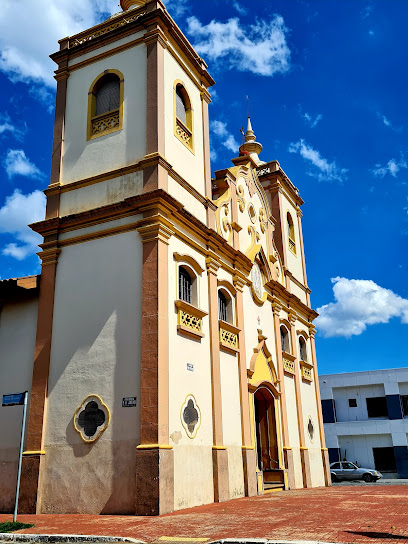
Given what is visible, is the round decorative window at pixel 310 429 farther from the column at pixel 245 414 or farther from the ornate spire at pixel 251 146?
the ornate spire at pixel 251 146

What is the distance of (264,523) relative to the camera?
932 centimetres

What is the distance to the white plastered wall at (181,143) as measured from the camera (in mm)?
15594

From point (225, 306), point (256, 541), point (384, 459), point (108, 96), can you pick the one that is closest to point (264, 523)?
point (256, 541)

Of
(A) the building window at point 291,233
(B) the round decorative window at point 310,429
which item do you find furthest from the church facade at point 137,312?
(A) the building window at point 291,233

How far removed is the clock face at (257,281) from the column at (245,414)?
166cm

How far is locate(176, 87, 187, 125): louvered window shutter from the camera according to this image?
663 inches

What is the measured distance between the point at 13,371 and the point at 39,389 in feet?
5.00

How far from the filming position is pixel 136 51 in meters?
16.0

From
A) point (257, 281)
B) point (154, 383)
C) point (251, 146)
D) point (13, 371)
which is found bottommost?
point (154, 383)

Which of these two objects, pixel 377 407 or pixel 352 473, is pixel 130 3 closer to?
pixel 352 473

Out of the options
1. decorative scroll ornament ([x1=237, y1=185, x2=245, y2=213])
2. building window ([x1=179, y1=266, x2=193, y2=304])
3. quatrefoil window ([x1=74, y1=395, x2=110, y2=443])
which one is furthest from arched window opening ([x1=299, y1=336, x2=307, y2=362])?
quatrefoil window ([x1=74, y1=395, x2=110, y2=443])

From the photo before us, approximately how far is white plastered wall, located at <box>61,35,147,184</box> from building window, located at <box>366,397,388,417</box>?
33.2 m

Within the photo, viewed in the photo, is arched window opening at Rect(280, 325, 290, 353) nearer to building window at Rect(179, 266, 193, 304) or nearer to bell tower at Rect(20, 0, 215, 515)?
bell tower at Rect(20, 0, 215, 515)

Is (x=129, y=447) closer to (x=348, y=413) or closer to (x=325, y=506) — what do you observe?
(x=325, y=506)
